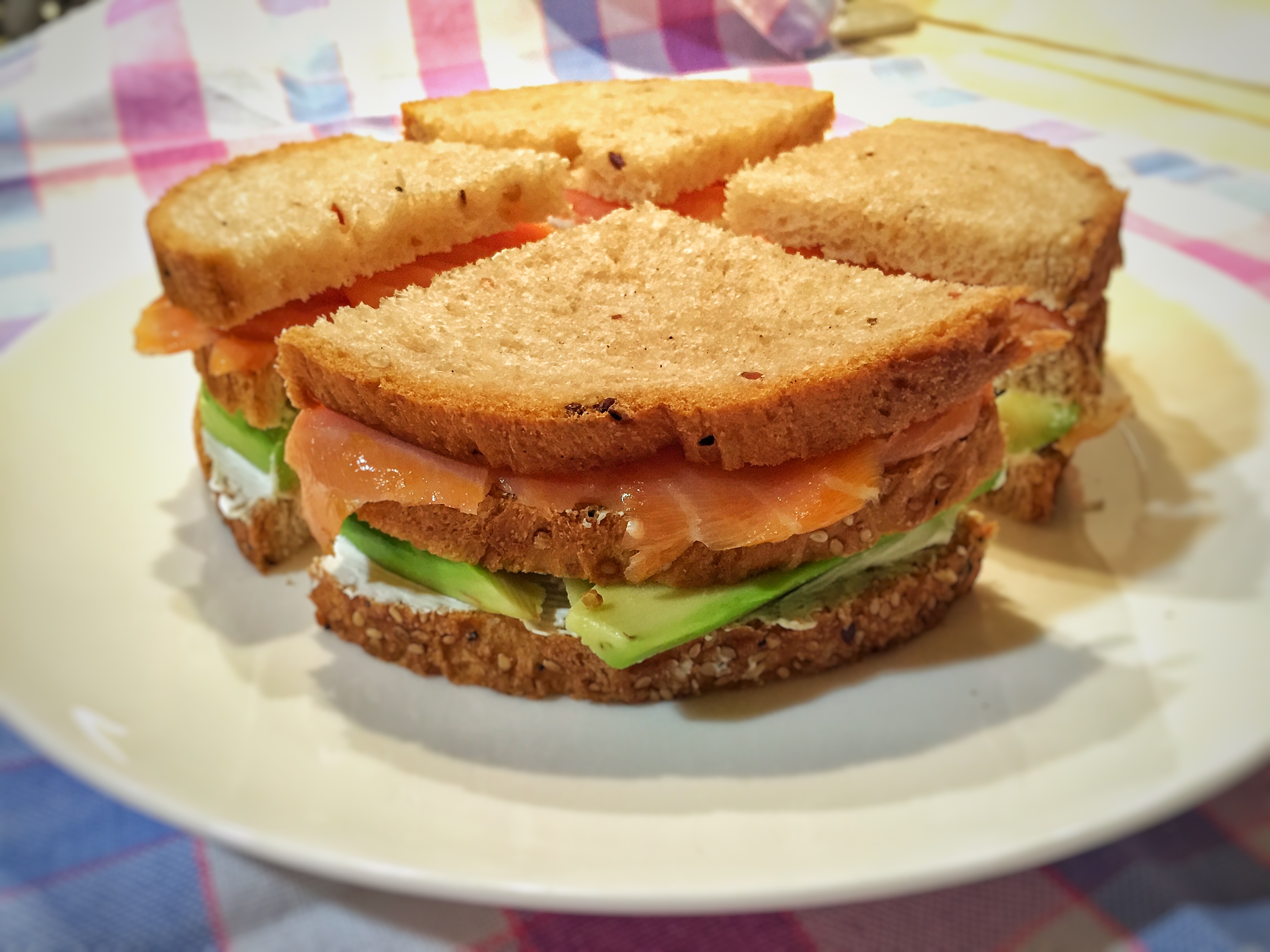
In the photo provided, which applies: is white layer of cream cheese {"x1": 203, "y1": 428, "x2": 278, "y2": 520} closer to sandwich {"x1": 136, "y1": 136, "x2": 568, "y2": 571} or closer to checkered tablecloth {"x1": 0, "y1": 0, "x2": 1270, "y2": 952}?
sandwich {"x1": 136, "y1": 136, "x2": 568, "y2": 571}

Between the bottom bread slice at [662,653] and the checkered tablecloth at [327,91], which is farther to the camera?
the checkered tablecloth at [327,91]

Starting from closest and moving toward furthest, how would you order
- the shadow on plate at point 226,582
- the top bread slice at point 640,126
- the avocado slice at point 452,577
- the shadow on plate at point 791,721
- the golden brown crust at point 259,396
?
1. the shadow on plate at point 791,721
2. the avocado slice at point 452,577
3. the shadow on plate at point 226,582
4. the golden brown crust at point 259,396
5. the top bread slice at point 640,126

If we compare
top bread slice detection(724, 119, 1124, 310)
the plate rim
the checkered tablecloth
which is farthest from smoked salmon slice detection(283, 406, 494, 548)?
the checkered tablecloth

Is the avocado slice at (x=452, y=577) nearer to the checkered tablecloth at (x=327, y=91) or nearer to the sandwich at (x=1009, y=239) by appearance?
the sandwich at (x=1009, y=239)

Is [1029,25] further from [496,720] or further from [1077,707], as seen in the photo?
[496,720]

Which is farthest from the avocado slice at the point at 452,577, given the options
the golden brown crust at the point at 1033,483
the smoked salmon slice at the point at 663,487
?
the golden brown crust at the point at 1033,483

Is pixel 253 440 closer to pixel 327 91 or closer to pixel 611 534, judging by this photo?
pixel 611 534
